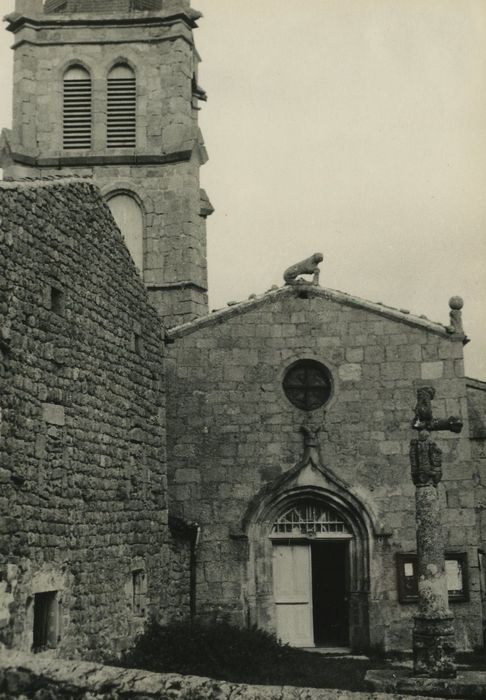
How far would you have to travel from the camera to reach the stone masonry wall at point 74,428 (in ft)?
31.7

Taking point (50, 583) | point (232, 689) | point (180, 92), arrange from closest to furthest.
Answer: point (232, 689) → point (50, 583) → point (180, 92)

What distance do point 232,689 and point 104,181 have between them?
2063 centimetres

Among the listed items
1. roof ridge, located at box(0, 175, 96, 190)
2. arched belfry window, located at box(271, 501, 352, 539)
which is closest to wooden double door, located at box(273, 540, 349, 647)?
arched belfry window, located at box(271, 501, 352, 539)

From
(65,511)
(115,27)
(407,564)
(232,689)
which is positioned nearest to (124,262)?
(65,511)

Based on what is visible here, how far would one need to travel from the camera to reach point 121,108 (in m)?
25.5

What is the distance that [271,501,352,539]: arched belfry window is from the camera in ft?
52.2

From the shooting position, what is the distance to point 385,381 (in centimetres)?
1605

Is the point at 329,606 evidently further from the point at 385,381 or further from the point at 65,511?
the point at 65,511

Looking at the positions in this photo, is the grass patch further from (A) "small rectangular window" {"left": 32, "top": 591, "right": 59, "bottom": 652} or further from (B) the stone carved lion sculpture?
(B) the stone carved lion sculpture

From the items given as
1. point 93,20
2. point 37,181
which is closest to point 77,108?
point 93,20

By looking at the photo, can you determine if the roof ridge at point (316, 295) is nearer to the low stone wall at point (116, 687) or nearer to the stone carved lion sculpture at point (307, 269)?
the stone carved lion sculpture at point (307, 269)

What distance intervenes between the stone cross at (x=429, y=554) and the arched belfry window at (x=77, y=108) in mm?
15809

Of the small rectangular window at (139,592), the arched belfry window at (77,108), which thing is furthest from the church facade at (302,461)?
the arched belfry window at (77,108)

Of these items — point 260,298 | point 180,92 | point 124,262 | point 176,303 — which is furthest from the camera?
point 180,92
